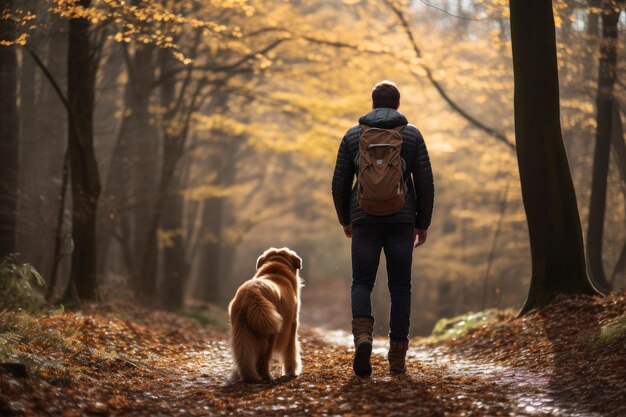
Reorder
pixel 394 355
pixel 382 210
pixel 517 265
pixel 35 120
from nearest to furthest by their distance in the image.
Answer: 1. pixel 382 210
2. pixel 394 355
3. pixel 35 120
4. pixel 517 265

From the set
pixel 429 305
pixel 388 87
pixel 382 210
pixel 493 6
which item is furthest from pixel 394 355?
pixel 429 305

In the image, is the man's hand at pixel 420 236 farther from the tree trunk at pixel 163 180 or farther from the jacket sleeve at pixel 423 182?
the tree trunk at pixel 163 180

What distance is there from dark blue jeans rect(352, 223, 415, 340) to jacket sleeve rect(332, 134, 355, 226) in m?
0.23

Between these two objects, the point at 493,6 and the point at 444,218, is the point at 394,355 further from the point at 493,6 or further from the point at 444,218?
the point at 444,218

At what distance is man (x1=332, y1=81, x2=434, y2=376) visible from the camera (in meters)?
5.78

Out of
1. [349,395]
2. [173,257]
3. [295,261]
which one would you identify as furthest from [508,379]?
[173,257]

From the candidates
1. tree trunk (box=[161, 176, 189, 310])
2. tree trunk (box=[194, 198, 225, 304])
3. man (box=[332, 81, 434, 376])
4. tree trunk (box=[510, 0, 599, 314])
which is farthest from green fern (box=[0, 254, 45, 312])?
tree trunk (box=[194, 198, 225, 304])

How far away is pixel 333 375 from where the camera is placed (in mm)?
6246

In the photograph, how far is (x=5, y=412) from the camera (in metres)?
4.29

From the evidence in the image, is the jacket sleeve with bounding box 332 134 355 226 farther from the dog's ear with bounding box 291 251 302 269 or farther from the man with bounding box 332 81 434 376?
the dog's ear with bounding box 291 251 302 269

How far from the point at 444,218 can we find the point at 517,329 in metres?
17.3

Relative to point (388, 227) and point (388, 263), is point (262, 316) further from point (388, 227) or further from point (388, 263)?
point (388, 227)

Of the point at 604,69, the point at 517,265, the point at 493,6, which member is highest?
the point at 493,6

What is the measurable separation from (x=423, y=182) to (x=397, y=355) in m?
1.44
